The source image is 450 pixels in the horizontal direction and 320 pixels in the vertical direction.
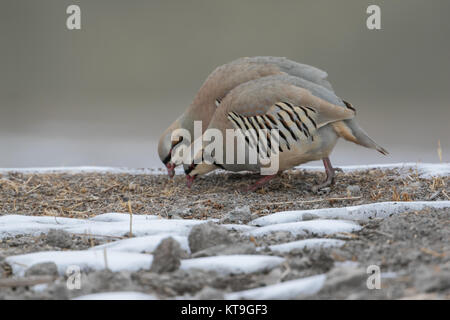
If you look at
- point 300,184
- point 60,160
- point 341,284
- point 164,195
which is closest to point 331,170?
point 300,184

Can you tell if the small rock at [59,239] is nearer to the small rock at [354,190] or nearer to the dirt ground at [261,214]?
the dirt ground at [261,214]

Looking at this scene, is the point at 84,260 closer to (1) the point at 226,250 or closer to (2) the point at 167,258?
(2) the point at 167,258

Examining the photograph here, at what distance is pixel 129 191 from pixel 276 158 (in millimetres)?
1059

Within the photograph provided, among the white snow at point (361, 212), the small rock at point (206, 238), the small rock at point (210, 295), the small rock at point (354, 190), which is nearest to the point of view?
the small rock at point (210, 295)

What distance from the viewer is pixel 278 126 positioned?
3.68 meters

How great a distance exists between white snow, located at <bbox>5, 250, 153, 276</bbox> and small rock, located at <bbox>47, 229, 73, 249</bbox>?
0.25 metres

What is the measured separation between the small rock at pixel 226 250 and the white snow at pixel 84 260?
0.19 m

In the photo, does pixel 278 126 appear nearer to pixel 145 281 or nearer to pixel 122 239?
pixel 122 239

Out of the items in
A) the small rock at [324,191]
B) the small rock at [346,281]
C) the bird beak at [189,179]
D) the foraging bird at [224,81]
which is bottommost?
the small rock at [346,281]

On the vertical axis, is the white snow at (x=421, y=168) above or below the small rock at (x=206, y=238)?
above

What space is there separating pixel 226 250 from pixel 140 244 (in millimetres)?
383

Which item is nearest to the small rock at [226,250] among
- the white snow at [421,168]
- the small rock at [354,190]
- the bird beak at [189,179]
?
the small rock at [354,190]

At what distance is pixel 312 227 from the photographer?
2.41 m

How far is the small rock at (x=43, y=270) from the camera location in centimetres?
196
